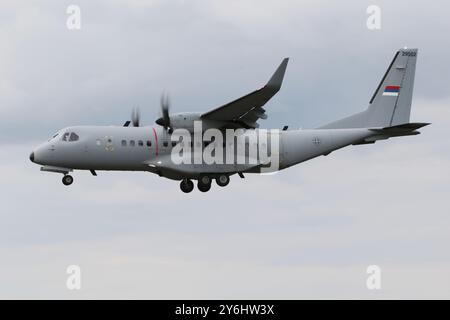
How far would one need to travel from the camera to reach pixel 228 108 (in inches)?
1335

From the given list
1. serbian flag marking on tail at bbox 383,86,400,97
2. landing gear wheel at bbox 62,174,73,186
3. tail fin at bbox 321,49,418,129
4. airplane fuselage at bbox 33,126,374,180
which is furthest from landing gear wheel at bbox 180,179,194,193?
serbian flag marking on tail at bbox 383,86,400,97

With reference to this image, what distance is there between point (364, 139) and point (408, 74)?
3632mm

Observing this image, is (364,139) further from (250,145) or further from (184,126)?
(184,126)

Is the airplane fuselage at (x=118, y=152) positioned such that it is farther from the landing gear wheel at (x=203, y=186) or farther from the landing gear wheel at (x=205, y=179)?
the landing gear wheel at (x=203, y=186)

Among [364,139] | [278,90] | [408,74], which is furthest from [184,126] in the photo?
[408,74]

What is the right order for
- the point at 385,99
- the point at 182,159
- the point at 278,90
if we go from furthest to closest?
the point at 385,99
the point at 182,159
the point at 278,90

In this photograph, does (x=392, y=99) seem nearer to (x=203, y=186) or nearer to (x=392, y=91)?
(x=392, y=91)

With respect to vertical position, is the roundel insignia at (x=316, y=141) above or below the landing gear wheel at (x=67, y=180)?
above

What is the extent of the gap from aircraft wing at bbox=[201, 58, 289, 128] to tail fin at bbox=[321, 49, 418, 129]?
13.5 ft

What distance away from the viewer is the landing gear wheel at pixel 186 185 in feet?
120

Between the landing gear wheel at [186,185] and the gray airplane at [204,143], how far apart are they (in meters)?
0.03

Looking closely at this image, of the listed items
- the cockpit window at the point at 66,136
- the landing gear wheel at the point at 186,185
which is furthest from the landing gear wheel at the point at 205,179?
the cockpit window at the point at 66,136

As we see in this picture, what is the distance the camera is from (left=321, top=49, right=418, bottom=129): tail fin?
37.7 m

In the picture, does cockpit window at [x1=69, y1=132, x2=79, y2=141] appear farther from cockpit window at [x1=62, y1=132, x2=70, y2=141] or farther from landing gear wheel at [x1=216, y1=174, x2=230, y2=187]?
landing gear wheel at [x1=216, y1=174, x2=230, y2=187]
